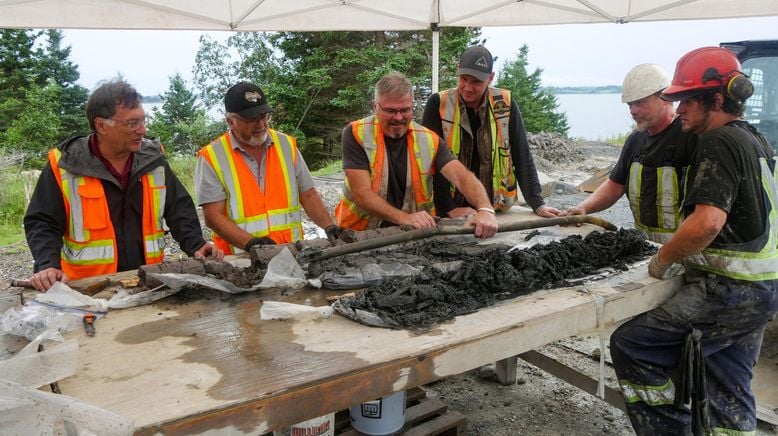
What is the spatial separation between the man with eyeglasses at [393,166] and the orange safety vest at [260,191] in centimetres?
38

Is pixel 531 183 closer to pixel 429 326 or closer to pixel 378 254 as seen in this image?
pixel 378 254

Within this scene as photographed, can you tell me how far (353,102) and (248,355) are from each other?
16708 mm

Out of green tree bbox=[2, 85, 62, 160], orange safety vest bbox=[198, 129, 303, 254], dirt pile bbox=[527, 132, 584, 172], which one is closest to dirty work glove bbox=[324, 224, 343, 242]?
orange safety vest bbox=[198, 129, 303, 254]

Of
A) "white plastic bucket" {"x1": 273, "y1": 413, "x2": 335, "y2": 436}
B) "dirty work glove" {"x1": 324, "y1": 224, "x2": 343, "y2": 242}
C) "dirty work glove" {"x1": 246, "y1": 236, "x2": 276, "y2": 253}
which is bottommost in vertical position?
"white plastic bucket" {"x1": 273, "y1": 413, "x2": 335, "y2": 436}

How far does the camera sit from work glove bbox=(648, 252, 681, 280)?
2473 millimetres

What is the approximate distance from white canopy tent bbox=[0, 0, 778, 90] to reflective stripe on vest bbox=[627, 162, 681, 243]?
2591 millimetres

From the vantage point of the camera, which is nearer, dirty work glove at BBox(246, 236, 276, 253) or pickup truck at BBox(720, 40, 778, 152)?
dirty work glove at BBox(246, 236, 276, 253)

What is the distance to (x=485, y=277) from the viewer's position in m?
2.31

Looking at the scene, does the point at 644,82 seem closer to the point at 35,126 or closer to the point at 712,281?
the point at 712,281

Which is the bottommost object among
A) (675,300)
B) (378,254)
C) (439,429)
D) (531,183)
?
(439,429)

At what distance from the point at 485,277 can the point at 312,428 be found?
92cm

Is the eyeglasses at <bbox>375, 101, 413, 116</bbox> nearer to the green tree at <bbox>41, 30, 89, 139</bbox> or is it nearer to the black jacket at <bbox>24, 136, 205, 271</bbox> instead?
the black jacket at <bbox>24, 136, 205, 271</bbox>

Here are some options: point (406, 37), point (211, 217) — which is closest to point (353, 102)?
point (406, 37)

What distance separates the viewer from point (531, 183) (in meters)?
3.91
